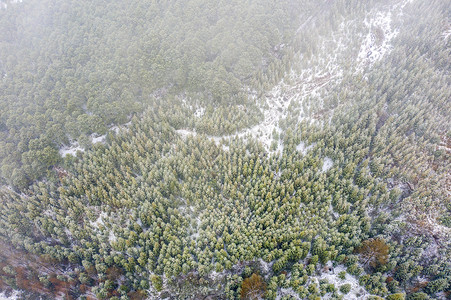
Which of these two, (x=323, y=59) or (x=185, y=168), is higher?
(x=323, y=59)

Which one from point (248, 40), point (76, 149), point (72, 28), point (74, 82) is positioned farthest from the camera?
point (72, 28)

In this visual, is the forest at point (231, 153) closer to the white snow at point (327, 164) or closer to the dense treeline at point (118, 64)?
the white snow at point (327, 164)

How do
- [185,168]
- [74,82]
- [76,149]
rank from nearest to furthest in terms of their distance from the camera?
[185,168] → [76,149] → [74,82]

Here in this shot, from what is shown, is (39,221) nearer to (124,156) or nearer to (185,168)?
(124,156)

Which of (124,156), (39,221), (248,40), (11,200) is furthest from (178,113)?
(11,200)

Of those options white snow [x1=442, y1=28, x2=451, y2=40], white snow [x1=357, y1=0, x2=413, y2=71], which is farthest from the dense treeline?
white snow [x1=442, y1=28, x2=451, y2=40]

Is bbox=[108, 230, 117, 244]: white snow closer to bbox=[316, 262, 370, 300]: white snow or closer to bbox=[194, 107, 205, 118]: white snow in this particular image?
bbox=[194, 107, 205, 118]: white snow

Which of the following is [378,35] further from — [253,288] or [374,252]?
[253,288]
